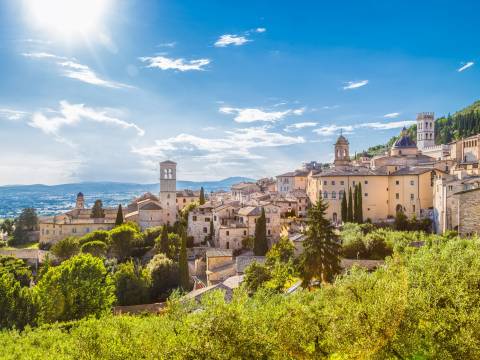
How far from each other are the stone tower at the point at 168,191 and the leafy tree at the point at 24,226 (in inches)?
1339

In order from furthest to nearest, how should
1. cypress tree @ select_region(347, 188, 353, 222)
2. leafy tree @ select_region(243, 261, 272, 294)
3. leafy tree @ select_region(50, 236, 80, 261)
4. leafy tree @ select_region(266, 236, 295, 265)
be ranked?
leafy tree @ select_region(50, 236, 80, 261) < cypress tree @ select_region(347, 188, 353, 222) < leafy tree @ select_region(266, 236, 295, 265) < leafy tree @ select_region(243, 261, 272, 294)

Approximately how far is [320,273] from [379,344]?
17.4 meters

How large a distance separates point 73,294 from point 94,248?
26604 mm

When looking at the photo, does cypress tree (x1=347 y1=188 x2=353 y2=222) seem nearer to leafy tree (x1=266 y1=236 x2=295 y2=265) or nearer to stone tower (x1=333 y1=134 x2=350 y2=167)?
leafy tree (x1=266 y1=236 x2=295 y2=265)

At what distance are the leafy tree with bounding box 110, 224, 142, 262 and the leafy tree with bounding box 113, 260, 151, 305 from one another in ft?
52.7

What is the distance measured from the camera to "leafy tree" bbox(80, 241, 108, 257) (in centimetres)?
5875

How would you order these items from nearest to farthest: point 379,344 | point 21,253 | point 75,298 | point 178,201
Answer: point 379,344 < point 75,298 < point 21,253 < point 178,201

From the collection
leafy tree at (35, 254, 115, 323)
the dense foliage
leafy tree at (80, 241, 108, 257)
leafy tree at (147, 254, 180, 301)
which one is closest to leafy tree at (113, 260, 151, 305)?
leafy tree at (147, 254, 180, 301)

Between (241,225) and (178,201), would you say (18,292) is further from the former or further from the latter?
(178,201)

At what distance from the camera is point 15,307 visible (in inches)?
1303

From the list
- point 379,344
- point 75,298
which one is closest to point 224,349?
point 379,344

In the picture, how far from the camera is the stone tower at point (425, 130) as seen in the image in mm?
108312

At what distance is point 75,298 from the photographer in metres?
33.8

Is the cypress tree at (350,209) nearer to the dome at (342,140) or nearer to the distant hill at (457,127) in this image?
the dome at (342,140)
